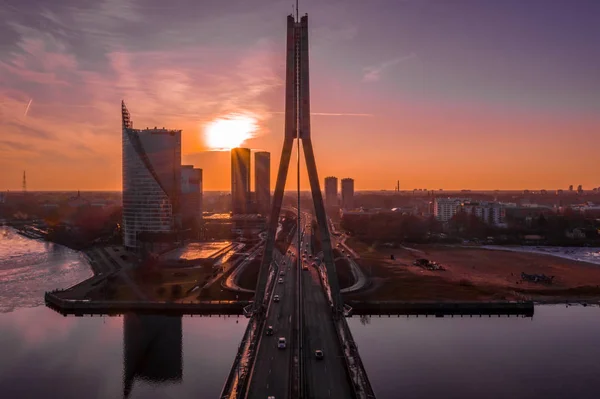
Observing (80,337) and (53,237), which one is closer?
(80,337)

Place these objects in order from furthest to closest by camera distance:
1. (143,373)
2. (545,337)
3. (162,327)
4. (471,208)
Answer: (471,208) → (162,327) → (545,337) → (143,373)

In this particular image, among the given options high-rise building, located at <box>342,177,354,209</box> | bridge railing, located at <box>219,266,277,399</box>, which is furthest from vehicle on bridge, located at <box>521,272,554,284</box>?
high-rise building, located at <box>342,177,354,209</box>

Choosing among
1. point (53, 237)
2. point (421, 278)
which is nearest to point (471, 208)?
point (421, 278)

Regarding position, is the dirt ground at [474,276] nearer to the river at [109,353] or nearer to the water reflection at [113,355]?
the water reflection at [113,355]

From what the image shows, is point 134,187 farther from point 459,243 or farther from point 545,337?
point 545,337

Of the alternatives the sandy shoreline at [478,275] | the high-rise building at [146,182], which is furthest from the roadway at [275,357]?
the high-rise building at [146,182]

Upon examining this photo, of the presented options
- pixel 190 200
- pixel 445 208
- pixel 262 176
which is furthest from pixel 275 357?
pixel 262 176
